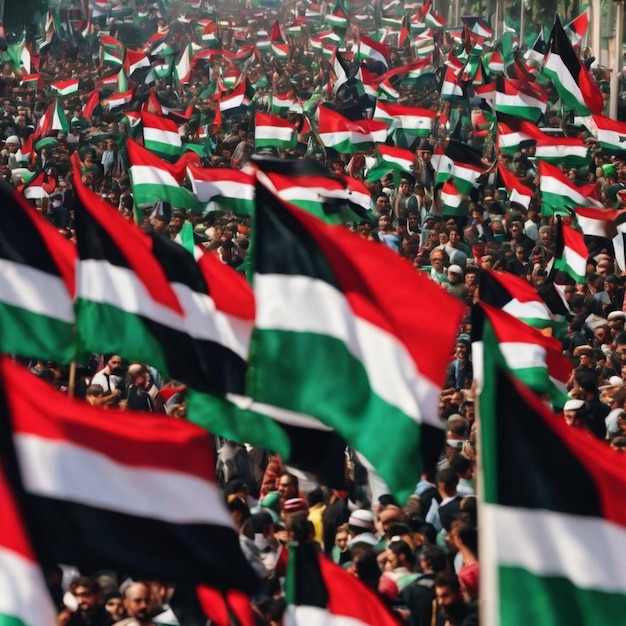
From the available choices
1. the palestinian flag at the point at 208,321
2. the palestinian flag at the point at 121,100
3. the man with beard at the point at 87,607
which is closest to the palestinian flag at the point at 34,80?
the palestinian flag at the point at 121,100

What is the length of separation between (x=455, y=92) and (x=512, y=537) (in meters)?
25.8

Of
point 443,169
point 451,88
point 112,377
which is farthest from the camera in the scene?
point 451,88

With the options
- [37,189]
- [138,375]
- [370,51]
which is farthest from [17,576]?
[370,51]

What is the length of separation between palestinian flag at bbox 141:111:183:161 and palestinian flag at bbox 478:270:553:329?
432 inches

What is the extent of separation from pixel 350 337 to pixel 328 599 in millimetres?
1142

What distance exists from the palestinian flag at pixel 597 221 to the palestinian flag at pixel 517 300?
4.94m

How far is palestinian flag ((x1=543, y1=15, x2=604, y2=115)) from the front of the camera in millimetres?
23516

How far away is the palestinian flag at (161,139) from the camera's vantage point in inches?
934

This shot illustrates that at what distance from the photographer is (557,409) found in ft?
42.1

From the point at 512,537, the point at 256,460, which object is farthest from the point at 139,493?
the point at 256,460

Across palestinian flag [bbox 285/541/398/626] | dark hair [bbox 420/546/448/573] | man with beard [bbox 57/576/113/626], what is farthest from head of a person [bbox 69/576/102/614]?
palestinian flag [bbox 285/541/398/626]

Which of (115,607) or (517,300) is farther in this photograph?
(517,300)

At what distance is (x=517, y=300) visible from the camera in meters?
13.1

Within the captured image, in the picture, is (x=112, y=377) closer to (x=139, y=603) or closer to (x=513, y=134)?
(x=139, y=603)
